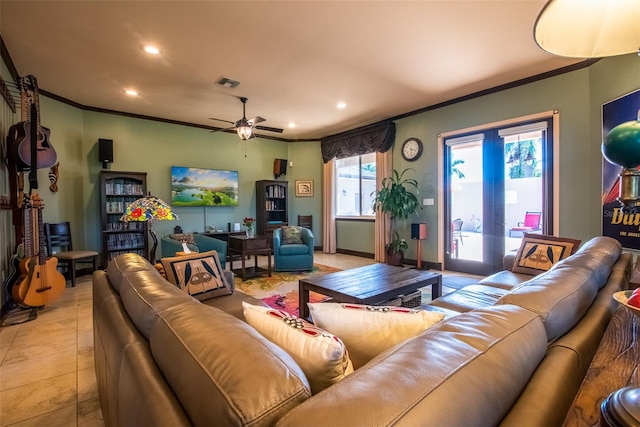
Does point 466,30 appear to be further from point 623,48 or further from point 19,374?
point 19,374

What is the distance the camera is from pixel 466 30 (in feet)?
9.48

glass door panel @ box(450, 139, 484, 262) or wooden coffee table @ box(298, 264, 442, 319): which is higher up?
glass door panel @ box(450, 139, 484, 262)

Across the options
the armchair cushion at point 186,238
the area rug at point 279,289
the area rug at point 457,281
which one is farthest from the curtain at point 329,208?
the armchair cushion at point 186,238

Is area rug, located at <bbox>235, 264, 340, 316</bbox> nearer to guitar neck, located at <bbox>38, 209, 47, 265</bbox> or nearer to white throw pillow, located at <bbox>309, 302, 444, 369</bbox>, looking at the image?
guitar neck, located at <bbox>38, 209, 47, 265</bbox>

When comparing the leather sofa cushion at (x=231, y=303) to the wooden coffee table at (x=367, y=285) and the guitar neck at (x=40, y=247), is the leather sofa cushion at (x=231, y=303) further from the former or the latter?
the guitar neck at (x=40, y=247)

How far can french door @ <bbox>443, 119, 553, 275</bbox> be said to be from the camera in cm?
409

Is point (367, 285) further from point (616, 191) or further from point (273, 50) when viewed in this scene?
point (616, 191)

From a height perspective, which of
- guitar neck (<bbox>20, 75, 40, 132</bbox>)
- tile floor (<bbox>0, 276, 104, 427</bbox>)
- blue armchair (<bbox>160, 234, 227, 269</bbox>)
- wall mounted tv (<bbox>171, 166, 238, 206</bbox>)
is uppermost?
guitar neck (<bbox>20, 75, 40, 132</bbox>)

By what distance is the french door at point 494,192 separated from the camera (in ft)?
13.4

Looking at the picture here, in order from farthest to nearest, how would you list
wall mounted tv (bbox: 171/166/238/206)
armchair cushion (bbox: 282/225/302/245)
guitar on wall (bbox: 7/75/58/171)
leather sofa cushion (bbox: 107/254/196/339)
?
wall mounted tv (bbox: 171/166/238/206), armchair cushion (bbox: 282/225/302/245), guitar on wall (bbox: 7/75/58/171), leather sofa cushion (bbox: 107/254/196/339)

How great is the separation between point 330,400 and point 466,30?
3.44 metres

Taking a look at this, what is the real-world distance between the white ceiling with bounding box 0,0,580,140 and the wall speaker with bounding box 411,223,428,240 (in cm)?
204

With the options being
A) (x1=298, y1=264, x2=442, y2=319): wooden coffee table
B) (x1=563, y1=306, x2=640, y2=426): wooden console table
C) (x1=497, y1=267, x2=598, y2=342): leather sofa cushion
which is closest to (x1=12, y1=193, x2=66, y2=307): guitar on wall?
(x1=298, y1=264, x2=442, y2=319): wooden coffee table

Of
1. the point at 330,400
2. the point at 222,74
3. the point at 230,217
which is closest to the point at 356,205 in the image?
the point at 230,217
